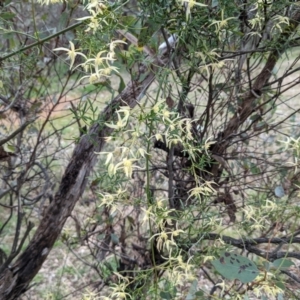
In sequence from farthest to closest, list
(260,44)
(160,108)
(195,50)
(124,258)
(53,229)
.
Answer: (124,258), (53,229), (260,44), (195,50), (160,108)

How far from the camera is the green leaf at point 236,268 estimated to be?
2.18 feet

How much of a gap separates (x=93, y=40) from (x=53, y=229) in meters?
0.67

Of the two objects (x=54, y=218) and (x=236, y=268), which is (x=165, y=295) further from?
(x=54, y=218)

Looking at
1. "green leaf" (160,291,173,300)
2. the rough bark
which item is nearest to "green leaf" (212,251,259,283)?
"green leaf" (160,291,173,300)

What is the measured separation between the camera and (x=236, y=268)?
69 cm

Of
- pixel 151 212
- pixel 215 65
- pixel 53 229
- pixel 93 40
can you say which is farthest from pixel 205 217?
pixel 53 229

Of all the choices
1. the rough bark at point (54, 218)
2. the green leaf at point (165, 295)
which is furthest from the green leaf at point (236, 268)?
the rough bark at point (54, 218)

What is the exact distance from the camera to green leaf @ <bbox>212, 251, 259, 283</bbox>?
66 centimetres

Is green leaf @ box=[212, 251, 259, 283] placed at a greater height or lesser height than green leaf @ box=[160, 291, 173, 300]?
greater

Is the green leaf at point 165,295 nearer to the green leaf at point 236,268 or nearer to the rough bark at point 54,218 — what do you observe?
the green leaf at point 236,268

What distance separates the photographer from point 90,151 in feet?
3.46

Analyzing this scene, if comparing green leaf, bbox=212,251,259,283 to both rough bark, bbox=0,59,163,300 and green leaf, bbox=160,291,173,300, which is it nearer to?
green leaf, bbox=160,291,173,300

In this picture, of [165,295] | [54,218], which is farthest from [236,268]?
[54,218]

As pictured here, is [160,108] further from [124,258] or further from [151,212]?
[124,258]
